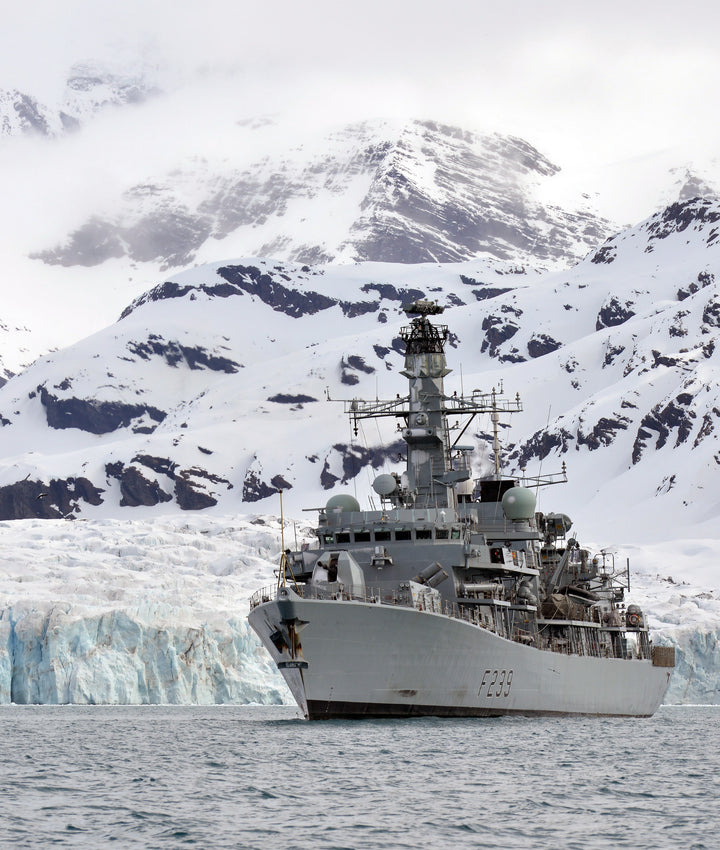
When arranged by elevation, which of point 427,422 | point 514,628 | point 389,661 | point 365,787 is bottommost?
point 365,787

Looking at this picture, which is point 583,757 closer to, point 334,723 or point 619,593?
point 334,723

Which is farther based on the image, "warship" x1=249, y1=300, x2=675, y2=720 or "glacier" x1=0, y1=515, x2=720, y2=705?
"glacier" x1=0, y1=515, x2=720, y2=705

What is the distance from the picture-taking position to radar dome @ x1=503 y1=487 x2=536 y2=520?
62312mm

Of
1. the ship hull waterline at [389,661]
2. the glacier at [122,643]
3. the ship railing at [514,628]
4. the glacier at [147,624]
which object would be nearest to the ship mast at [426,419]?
the ship railing at [514,628]

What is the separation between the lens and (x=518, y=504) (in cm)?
6228

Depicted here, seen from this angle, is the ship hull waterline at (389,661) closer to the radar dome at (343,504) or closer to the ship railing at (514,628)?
the ship railing at (514,628)

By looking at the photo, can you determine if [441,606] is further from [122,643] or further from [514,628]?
[122,643]

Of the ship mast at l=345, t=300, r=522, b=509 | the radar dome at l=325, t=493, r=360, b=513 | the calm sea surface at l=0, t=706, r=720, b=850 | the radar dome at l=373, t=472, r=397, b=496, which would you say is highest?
the ship mast at l=345, t=300, r=522, b=509

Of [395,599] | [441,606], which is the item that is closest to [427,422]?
[441,606]

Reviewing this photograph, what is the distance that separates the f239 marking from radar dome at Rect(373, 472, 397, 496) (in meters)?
9.78

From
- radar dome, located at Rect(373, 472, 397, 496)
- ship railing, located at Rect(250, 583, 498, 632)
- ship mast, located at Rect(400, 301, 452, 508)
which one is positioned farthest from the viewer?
ship mast, located at Rect(400, 301, 452, 508)

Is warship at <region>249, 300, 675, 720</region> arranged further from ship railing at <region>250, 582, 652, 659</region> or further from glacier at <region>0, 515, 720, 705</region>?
glacier at <region>0, 515, 720, 705</region>

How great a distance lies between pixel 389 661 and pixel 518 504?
13356mm

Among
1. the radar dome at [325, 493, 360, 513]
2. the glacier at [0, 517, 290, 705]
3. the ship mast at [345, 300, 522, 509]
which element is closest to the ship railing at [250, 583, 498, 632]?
the radar dome at [325, 493, 360, 513]
